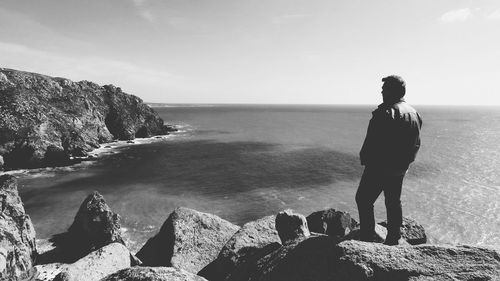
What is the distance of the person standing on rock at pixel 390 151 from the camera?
21.0ft

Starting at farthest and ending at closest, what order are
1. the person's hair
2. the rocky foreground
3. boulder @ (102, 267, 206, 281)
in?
the person's hair, the rocky foreground, boulder @ (102, 267, 206, 281)

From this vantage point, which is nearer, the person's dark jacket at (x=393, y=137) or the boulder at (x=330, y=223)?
the person's dark jacket at (x=393, y=137)

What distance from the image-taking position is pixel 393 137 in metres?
6.38

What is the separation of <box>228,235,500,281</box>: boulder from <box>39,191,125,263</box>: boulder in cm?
2033

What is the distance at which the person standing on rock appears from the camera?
6.39m

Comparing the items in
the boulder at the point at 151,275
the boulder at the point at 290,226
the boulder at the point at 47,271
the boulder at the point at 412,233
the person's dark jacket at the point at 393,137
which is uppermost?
the person's dark jacket at the point at 393,137

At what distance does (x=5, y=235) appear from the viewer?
17422 mm

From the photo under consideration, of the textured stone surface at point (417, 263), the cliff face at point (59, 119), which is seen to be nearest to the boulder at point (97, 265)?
the textured stone surface at point (417, 263)

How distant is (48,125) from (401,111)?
222ft

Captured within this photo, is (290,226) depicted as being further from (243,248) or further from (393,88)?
(393,88)

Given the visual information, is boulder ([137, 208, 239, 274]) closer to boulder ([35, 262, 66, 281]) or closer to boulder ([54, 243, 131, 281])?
boulder ([54, 243, 131, 281])

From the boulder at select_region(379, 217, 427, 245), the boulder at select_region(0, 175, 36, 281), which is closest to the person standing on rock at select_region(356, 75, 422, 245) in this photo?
the boulder at select_region(379, 217, 427, 245)

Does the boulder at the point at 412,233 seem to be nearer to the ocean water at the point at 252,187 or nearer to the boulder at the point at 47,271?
the ocean water at the point at 252,187

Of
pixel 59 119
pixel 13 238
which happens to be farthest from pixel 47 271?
pixel 59 119
